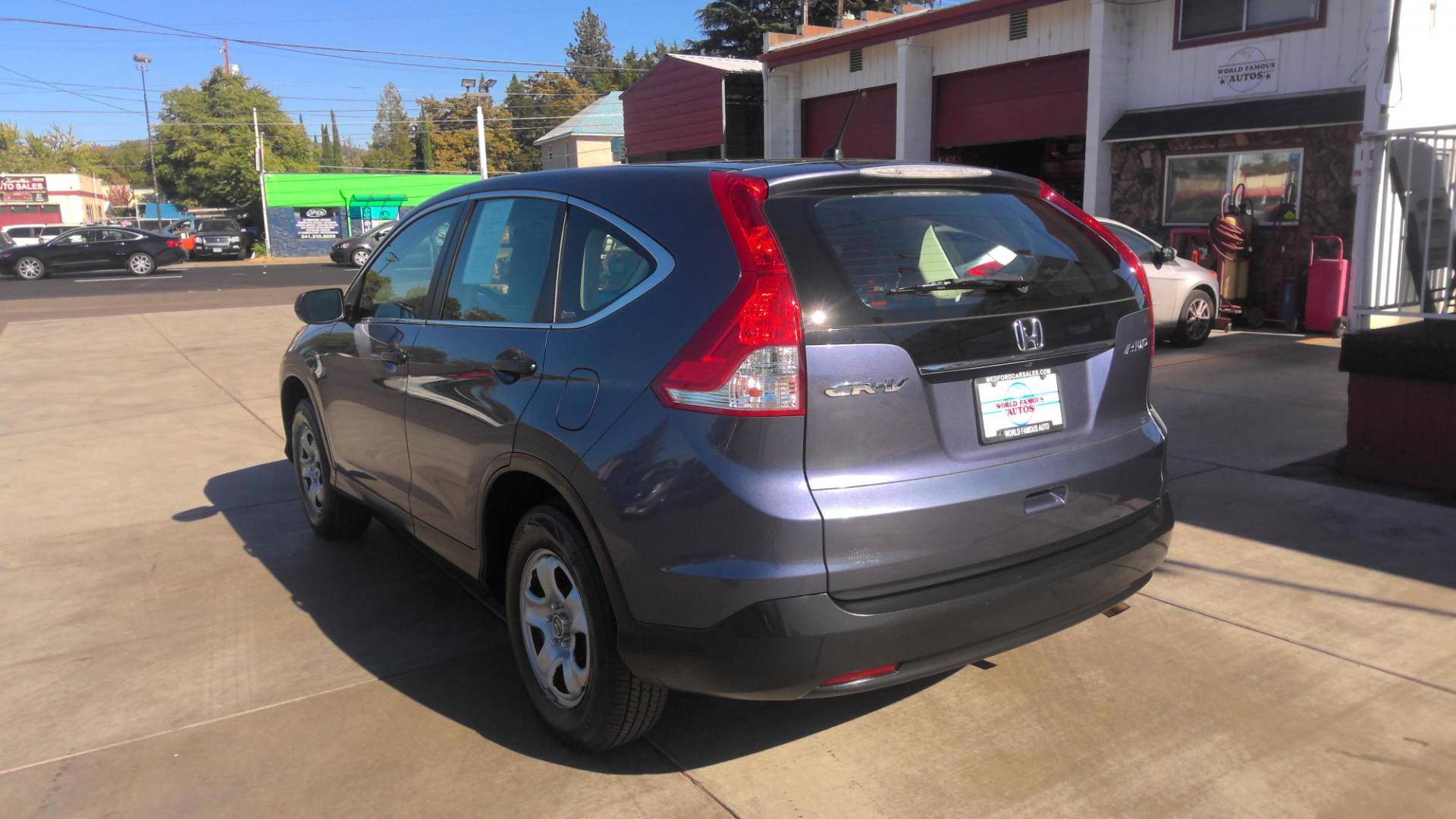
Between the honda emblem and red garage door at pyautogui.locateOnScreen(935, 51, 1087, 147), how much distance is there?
47.1 ft

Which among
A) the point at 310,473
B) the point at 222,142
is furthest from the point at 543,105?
the point at 310,473

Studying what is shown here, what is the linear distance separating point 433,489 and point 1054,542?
221 cm

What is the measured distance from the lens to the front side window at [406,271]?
4.20m

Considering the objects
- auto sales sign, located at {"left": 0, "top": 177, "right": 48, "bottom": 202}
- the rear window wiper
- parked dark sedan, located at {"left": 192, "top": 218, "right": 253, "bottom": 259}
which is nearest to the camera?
the rear window wiper

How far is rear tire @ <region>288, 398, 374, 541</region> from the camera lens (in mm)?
5258

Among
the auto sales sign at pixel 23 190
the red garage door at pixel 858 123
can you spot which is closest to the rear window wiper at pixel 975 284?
the red garage door at pixel 858 123

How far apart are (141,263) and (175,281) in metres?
4.05

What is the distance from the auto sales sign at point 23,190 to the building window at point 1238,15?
8376 centimetres

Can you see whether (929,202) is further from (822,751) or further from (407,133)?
(407,133)

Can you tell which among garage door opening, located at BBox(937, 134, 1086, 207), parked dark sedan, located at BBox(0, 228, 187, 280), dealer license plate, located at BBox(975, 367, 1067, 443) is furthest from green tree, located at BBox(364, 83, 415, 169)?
dealer license plate, located at BBox(975, 367, 1067, 443)

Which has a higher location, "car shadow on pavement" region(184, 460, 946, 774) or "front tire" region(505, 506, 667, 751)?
"front tire" region(505, 506, 667, 751)

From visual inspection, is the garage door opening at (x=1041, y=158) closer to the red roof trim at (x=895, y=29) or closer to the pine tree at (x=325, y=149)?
the red roof trim at (x=895, y=29)

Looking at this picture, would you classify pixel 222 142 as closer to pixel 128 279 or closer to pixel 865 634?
pixel 128 279

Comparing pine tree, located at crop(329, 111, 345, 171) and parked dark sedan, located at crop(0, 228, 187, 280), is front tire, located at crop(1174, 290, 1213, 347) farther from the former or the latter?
pine tree, located at crop(329, 111, 345, 171)
